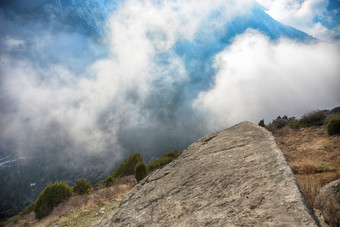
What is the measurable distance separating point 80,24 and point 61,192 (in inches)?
8806

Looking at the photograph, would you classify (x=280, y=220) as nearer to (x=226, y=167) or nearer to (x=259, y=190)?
(x=259, y=190)

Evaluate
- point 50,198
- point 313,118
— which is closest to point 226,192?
point 50,198

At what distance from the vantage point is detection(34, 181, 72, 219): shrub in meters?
15.4

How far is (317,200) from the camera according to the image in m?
3.42

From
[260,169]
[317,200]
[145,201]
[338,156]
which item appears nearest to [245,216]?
[260,169]

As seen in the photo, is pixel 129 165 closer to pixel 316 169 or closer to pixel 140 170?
pixel 140 170

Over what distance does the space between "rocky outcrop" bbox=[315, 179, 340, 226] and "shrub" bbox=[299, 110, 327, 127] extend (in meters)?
21.6

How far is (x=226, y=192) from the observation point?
2195mm

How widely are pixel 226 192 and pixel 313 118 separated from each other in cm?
2595

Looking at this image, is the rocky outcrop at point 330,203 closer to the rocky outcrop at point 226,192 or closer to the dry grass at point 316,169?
the dry grass at point 316,169

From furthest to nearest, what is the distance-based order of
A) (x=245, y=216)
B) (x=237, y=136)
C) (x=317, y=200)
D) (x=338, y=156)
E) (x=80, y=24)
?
(x=80, y=24) < (x=338, y=156) < (x=237, y=136) < (x=317, y=200) < (x=245, y=216)

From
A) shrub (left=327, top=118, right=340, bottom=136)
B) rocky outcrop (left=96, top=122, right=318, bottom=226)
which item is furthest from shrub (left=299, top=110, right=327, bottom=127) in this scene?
rocky outcrop (left=96, top=122, right=318, bottom=226)

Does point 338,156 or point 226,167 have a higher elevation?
point 226,167

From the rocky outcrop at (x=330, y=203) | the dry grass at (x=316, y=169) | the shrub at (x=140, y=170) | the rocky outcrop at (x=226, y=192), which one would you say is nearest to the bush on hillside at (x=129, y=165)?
the shrub at (x=140, y=170)
